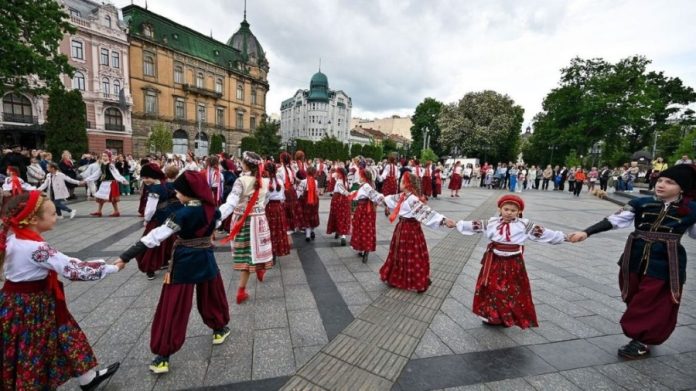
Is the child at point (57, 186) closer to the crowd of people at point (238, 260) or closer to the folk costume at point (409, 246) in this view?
the crowd of people at point (238, 260)

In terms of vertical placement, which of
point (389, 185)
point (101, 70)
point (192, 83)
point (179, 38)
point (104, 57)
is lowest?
point (389, 185)

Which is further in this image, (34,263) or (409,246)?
(409,246)

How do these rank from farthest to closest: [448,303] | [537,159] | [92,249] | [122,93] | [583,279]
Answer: [537,159]
[122,93]
[92,249]
[583,279]
[448,303]

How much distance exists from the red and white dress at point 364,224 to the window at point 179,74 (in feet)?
162

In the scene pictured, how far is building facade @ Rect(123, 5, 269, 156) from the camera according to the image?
40562mm

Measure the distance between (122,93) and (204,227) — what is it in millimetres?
44509

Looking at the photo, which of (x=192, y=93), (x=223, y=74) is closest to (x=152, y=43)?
(x=192, y=93)

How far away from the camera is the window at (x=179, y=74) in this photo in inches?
1769

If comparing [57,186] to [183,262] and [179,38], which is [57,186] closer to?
[183,262]

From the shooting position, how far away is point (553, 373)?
300 centimetres

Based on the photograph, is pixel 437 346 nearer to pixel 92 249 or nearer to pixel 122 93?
pixel 92 249

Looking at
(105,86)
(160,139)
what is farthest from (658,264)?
(105,86)

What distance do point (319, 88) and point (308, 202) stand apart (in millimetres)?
80506

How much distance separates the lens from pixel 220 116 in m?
51.9
